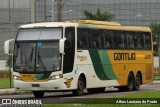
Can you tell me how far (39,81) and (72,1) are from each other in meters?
94.1

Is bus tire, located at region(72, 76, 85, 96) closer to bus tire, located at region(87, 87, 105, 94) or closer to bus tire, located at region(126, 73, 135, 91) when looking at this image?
bus tire, located at region(87, 87, 105, 94)

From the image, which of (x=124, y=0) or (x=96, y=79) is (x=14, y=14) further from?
(x=96, y=79)

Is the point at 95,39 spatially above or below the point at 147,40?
above

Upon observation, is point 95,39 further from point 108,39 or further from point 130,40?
point 130,40

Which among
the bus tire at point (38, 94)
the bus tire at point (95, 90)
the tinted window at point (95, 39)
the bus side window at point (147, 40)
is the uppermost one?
the tinted window at point (95, 39)

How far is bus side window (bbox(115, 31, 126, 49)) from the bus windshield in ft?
20.4

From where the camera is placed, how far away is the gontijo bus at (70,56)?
86.0ft

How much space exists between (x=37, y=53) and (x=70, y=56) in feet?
5.28

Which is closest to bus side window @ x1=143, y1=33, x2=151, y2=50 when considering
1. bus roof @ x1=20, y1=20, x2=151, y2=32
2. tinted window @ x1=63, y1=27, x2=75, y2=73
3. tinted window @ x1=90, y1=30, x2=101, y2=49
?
bus roof @ x1=20, y1=20, x2=151, y2=32

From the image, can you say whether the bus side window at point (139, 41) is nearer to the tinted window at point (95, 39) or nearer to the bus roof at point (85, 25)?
the bus roof at point (85, 25)

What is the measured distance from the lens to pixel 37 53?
86.4 ft

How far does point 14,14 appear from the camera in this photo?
3947 inches

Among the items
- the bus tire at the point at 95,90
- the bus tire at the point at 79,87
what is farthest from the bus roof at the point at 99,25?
the bus tire at the point at 95,90

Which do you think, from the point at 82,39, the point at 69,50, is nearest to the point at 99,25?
the point at 82,39
